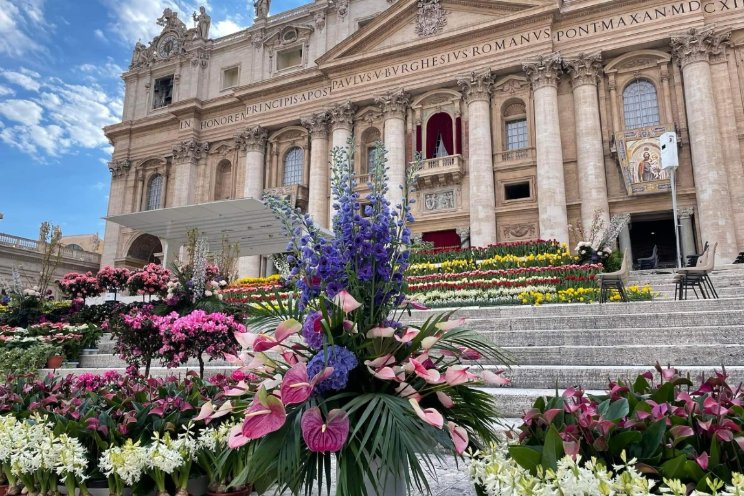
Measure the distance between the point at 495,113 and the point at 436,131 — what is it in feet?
10.1

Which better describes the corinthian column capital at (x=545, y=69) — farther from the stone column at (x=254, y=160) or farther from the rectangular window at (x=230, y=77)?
the rectangular window at (x=230, y=77)

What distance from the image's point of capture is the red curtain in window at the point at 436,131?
82.8ft

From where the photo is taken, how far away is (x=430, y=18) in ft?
82.8

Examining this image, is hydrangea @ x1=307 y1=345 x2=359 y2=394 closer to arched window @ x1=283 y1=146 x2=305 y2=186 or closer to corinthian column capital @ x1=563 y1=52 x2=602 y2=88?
corinthian column capital @ x1=563 y1=52 x2=602 y2=88

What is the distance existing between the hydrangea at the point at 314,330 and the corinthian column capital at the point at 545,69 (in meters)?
22.9

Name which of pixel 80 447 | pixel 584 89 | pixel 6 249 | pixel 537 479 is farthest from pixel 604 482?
pixel 6 249

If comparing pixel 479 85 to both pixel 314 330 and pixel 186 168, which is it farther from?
pixel 314 330

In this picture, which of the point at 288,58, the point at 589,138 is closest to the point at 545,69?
the point at 589,138

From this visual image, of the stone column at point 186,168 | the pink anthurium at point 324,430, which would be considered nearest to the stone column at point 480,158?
the stone column at point 186,168

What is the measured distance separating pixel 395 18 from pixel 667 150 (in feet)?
48.7

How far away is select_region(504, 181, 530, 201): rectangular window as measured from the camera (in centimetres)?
2330

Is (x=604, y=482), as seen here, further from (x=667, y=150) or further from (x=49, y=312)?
(x=667, y=150)

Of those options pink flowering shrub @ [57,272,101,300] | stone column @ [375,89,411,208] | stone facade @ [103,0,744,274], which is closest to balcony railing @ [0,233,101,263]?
stone facade @ [103,0,744,274]

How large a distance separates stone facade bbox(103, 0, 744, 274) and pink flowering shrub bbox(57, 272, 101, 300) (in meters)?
13.0
